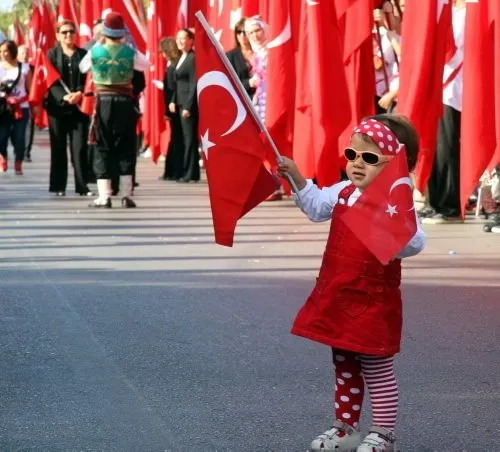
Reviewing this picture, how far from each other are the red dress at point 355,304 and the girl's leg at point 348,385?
14 centimetres

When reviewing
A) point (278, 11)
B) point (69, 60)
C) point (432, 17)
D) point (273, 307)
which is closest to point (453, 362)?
point (273, 307)

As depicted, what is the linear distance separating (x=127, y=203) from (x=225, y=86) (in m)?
10.8

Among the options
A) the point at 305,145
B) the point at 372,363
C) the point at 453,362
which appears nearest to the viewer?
the point at 372,363

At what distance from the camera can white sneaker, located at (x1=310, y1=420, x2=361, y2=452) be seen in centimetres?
561

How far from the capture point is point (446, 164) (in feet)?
48.6

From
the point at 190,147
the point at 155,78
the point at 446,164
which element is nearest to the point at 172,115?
the point at 190,147

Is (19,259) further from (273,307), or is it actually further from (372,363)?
(372,363)

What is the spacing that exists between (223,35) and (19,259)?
11.2 meters

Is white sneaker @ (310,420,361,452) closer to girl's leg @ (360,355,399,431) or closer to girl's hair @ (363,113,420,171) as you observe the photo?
girl's leg @ (360,355,399,431)

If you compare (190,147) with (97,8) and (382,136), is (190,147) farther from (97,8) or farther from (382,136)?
(382,136)

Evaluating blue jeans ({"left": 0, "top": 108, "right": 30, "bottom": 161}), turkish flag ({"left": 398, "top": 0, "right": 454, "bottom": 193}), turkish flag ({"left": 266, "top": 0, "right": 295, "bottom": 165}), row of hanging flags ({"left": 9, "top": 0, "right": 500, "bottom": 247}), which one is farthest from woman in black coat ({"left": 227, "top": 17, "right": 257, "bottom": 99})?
blue jeans ({"left": 0, "top": 108, "right": 30, "bottom": 161})

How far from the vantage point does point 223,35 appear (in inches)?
891

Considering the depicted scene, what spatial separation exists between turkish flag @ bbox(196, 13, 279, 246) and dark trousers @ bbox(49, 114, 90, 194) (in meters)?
12.4

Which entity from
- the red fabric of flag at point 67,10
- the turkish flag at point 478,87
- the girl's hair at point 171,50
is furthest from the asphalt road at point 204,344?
the red fabric of flag at point 67,10
